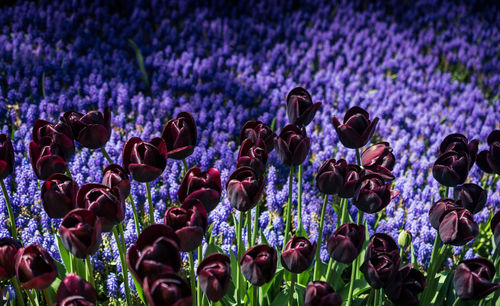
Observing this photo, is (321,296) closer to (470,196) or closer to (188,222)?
(188,222)

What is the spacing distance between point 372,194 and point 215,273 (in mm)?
652

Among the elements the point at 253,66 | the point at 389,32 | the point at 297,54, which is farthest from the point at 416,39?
the point at 253,66

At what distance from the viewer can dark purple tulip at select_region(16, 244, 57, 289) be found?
4.41ft

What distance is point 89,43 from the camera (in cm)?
508

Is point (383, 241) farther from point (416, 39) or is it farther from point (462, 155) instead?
point (416, 39)

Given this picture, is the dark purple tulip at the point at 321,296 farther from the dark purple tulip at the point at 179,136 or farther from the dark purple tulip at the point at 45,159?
the dark purple tulip at the point at 45,159

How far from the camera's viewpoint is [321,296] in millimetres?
1453

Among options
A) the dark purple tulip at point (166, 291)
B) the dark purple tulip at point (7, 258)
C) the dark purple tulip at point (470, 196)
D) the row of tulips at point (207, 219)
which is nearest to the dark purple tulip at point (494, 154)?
the row of tulips at point (207, 219)

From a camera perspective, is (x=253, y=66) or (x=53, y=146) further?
(x=253, y=66)

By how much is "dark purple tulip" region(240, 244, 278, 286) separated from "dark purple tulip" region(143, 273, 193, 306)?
0.30 m

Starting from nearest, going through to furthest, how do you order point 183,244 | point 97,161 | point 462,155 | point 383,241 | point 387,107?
point 183,244 < point 383,241 < point 462,155 < point 97,161 < point 387,107

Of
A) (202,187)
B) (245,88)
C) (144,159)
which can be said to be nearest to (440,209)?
(202,187)

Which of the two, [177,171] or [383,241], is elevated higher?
[383,241]

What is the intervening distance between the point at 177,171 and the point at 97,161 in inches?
19.0
